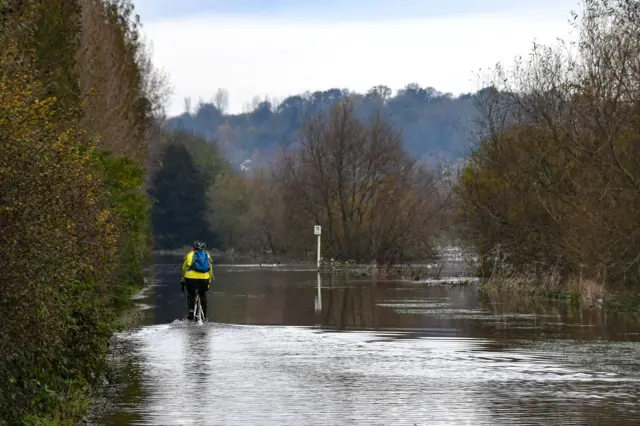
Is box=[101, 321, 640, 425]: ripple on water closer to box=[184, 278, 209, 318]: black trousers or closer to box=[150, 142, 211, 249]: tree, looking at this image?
box=[184, 278, 209, 318]: black trousers

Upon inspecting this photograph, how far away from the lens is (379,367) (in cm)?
1908

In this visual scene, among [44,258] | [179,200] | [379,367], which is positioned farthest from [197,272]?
[179,200]

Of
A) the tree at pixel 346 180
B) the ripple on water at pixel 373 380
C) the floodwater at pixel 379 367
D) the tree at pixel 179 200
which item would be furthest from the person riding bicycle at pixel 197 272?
the tree at pixel 179 200

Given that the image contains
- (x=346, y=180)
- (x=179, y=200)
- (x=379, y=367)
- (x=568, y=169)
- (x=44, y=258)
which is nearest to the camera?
(x=44, y=258)

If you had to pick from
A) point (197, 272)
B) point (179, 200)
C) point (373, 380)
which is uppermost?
point (179, 200)

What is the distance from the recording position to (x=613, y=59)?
118ft

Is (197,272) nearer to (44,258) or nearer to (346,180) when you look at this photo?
(44,258)

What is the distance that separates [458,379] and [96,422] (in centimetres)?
568

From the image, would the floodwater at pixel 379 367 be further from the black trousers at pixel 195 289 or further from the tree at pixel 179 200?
the tree at pixel 179 200

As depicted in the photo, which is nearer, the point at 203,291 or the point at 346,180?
the point at 203,291

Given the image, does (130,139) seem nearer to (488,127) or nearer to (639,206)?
(488,127)

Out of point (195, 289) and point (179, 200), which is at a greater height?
point (179, 200)

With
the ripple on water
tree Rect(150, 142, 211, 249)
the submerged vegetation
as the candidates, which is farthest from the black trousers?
tree Rect(150, 142, 211, 249)

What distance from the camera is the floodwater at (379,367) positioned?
1410cm
